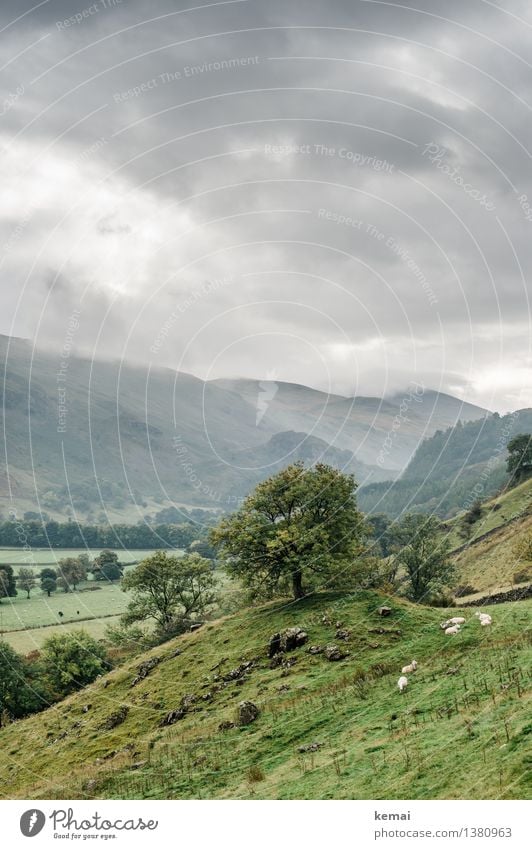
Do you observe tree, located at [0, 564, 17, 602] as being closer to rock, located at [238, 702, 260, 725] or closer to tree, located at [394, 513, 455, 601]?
tree, located at [394, 513, 455, 601]

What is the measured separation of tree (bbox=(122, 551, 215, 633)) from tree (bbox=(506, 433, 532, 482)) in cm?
12747

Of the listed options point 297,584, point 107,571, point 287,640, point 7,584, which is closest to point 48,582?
point 7,584

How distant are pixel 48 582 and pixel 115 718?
106587 millimetres

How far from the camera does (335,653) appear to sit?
38.8 m

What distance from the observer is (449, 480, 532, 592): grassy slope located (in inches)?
3497

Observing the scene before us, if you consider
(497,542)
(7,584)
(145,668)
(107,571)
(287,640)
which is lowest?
(497,542)

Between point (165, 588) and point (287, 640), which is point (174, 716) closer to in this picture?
point (287, 640)

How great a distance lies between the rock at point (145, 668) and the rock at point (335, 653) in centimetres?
2051

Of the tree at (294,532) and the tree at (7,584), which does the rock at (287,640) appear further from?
the tree at (7,584)

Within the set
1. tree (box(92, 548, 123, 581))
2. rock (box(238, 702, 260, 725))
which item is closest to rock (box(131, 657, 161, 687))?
rock (box(238, 702, 260, 725))

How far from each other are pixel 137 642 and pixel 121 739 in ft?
113

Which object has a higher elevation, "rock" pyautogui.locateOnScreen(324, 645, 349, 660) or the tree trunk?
the tree trunk

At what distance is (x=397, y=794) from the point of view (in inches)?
782

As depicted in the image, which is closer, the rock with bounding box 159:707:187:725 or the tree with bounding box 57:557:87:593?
the rock with bounding box 159:707:187:725
